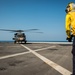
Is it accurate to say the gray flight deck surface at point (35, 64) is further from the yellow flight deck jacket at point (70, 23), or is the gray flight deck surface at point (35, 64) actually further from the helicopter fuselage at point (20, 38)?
the helicopter fuselage at point (20, 38)

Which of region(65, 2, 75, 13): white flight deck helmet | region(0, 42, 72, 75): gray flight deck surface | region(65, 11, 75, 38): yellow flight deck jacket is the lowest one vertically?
region(0, 42, 72, 75): gray flight deck surface

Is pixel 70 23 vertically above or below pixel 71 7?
below

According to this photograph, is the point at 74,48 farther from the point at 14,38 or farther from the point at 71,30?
the point at 14,38

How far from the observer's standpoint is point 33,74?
5996mm

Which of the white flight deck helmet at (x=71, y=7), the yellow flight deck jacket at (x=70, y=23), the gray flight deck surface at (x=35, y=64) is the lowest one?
the gray flight deck surface at (x=35, y=64)

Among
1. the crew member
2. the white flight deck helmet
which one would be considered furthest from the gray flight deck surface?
the white flight deck helmet

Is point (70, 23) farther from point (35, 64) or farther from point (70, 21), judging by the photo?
point (35, 64)

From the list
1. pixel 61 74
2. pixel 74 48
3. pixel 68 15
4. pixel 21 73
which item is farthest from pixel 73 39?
pixel 21 73

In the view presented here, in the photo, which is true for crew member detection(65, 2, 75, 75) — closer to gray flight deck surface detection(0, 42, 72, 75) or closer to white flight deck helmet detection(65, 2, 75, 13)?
white flight deck helmet detection(65, 2, 75, 13)

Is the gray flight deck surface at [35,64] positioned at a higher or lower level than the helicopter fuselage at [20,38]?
lower

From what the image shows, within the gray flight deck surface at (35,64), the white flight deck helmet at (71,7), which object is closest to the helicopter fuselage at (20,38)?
the gray flight deck surface at (35,64)

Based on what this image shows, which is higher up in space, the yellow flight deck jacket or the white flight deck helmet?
the white flight deck helmet

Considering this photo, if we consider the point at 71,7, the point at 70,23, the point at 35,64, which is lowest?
the point at 35,64

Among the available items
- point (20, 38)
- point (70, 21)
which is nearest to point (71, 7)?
point (70, 21)
